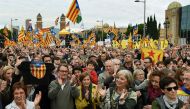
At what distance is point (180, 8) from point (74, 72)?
297ft

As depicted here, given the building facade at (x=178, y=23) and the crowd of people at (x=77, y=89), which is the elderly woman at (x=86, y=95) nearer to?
the crowd of people at (x=77, y=89)

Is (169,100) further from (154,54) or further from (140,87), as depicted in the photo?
(154,54)

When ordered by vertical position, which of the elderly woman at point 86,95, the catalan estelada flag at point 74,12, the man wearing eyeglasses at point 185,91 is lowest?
the elderly woman at point 86,95

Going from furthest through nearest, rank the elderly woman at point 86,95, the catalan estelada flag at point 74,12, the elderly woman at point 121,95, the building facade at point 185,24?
the building facade at point 185,24 → the catalan estelada flag at point 74,12 → the elderly woman at point 86,95 → the elderly woman at point 121,95

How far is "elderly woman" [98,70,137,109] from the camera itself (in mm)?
6555

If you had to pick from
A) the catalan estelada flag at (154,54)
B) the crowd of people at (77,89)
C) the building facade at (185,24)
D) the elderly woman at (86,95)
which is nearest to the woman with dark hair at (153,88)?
the crowd of people at (77,89)

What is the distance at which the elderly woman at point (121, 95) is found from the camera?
6555 millimetres

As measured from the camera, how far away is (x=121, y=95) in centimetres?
662

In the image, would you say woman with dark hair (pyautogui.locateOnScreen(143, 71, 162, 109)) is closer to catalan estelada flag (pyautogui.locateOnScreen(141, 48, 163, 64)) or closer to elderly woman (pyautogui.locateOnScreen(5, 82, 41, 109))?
elderly woman (pyautogui.locateOnScreen(5, 82, 41, 109))

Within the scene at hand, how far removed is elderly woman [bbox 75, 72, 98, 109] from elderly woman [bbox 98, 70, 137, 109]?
2.41ft

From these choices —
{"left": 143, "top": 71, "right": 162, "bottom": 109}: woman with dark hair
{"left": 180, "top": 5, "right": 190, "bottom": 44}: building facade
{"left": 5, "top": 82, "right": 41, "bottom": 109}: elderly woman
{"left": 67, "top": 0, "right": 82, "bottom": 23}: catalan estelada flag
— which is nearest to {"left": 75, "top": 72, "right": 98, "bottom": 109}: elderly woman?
{"left": 143, "top": 71, "right": 162, "bottom": 109}: woman with dark hair

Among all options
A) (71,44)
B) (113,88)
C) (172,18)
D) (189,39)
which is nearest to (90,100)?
(113,88)

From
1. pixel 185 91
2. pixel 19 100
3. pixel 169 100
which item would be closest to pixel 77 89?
pixel 19 100

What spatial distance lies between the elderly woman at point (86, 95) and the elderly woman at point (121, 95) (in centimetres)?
73
